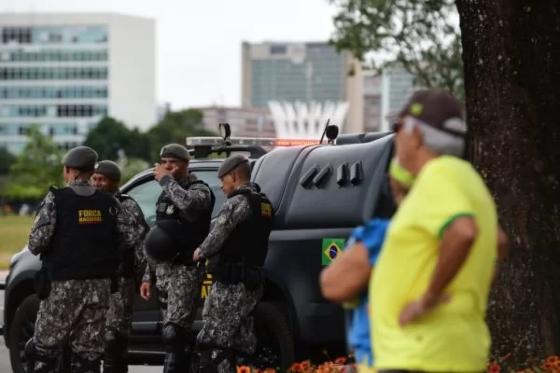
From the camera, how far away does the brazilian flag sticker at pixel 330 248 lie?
8445mm

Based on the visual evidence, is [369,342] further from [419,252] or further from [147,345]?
[147,345]

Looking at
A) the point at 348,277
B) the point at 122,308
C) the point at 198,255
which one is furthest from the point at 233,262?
the point at 348,277

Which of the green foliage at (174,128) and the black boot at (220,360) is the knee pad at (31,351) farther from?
the green foliage at (174,128)

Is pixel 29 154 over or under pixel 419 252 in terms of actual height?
under

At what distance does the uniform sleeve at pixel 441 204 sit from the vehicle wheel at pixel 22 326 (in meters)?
6.47

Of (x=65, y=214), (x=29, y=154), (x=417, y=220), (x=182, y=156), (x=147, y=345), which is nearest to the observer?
(x=417, y=220)

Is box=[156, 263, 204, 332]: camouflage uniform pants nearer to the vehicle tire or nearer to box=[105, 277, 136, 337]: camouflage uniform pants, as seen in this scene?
box=[105, 277, 136, 337]: camouflage uniform pants

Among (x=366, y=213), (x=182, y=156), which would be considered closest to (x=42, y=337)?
(x=182, y=156)

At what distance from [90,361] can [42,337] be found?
1.08 feet

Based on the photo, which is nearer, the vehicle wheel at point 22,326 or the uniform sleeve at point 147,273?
the uniform sleeve at point 147,273

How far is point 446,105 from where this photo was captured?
4008 mm

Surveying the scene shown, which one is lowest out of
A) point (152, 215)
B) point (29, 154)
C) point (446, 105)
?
point (29, 154)

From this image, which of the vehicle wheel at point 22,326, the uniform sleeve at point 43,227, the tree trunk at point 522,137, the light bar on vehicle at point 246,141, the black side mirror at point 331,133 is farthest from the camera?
the light bar on vehicle at point 246,141

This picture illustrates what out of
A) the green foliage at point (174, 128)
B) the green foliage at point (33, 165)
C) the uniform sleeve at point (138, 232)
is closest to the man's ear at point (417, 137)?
the uniform sleeve at point (138, 232)
